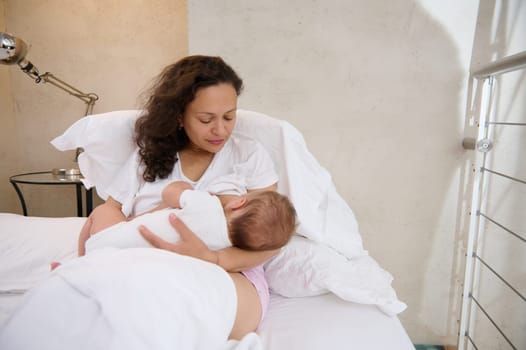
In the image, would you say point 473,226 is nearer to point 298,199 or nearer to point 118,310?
point 298,199

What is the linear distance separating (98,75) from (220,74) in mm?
1540

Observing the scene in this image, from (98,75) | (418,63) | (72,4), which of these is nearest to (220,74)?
(418,63)

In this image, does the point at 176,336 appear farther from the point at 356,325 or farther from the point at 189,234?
the point at 356,325

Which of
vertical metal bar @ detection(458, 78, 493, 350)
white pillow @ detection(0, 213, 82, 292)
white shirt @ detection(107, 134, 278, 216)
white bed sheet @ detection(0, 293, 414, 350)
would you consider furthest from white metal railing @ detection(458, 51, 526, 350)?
white pillow @ detection(0, 213, 82, 292)

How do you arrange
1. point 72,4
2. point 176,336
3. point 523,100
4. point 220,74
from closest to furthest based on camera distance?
point 176,336 < point 220,74 < point 523,100 < point 72,4

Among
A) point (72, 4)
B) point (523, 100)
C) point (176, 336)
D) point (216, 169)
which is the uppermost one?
point (72, 4)

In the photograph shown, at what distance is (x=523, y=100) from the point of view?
1.60 metres

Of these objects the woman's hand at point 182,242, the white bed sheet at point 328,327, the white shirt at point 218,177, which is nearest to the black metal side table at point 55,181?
the white shirt at point 218,177

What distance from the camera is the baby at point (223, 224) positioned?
940 millimetres

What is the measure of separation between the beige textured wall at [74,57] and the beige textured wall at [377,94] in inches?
32.4

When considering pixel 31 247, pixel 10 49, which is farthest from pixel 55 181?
pixel 31 247

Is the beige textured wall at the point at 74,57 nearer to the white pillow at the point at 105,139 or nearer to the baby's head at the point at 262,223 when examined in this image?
the white pillow at the point at 105,139

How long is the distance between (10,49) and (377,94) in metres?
1.56

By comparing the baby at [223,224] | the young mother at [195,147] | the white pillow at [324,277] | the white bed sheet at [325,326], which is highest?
the young mother at [195,147]
